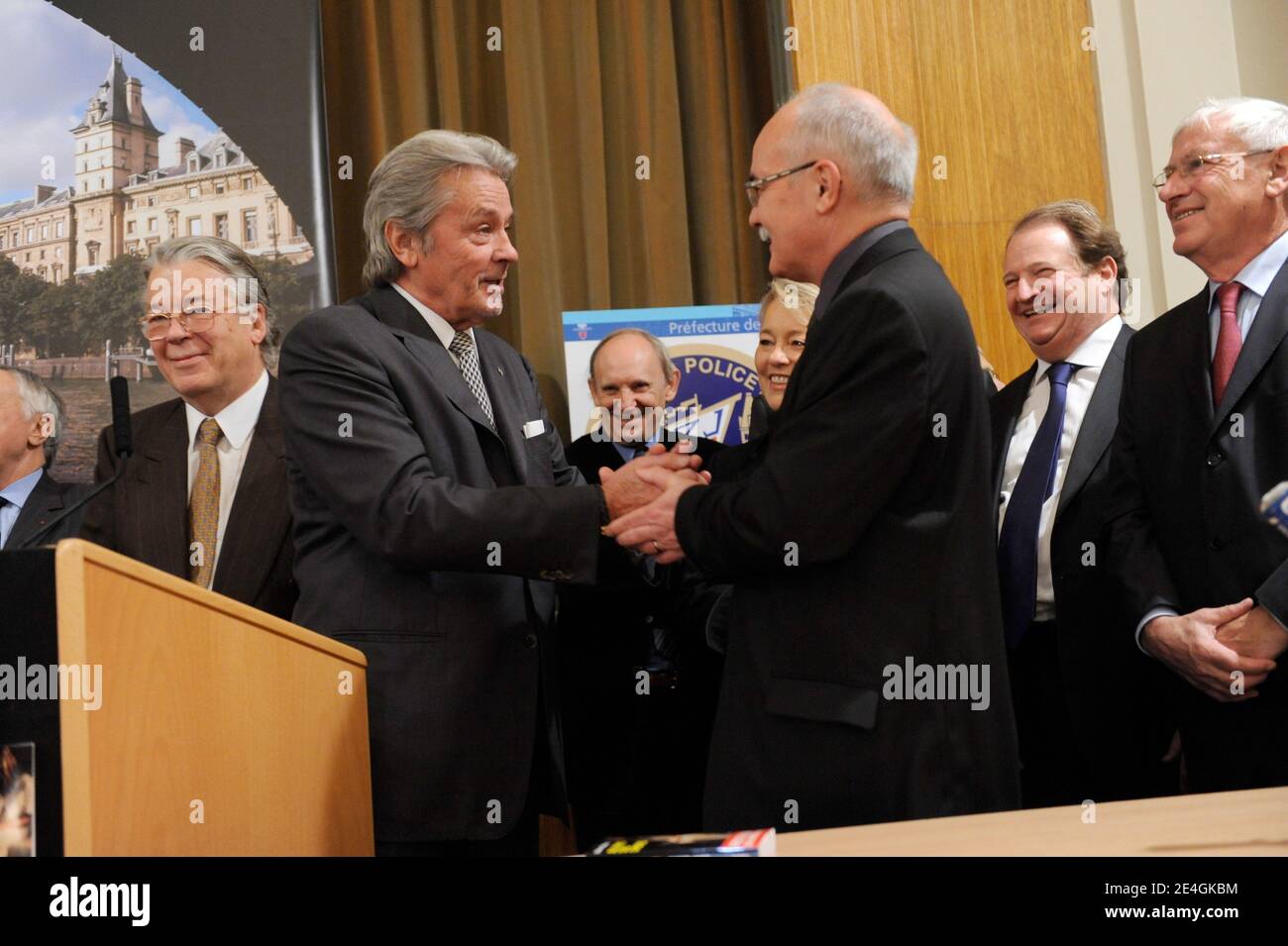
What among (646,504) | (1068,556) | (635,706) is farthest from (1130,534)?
(635,706)

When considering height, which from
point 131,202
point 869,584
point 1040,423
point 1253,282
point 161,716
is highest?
point 131,202

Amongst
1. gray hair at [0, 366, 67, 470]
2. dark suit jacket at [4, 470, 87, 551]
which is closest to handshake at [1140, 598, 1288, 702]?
dark suit jacket at [4, 470, 87, 551]

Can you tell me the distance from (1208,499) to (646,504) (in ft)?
3.72

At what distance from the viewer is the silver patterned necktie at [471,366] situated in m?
2.61

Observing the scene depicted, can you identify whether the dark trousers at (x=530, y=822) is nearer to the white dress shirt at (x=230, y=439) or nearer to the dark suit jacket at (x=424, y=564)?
the dark suit jacket at (x=424, y=564)

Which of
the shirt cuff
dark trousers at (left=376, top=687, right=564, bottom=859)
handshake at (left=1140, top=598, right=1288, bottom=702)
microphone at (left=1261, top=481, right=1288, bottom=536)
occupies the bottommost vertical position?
dark trousers at (left=376, top=687, right=564, bottom=859)

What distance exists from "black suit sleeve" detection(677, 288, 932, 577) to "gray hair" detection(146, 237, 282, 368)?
1.73 metres

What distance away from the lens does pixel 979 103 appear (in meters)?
4.81

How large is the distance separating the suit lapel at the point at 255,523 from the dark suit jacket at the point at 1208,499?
180 centimetres

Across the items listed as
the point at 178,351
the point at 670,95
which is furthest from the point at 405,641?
the point at 670,95

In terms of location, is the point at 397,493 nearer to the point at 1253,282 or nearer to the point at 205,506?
the point at 205,506

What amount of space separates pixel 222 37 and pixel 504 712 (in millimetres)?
2682

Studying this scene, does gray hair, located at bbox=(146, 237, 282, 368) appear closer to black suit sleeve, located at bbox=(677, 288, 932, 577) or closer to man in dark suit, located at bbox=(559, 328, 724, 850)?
man in dark suit, located at bbox=(559, 328, 724, 850)

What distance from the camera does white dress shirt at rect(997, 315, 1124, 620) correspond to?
289 centimetres
